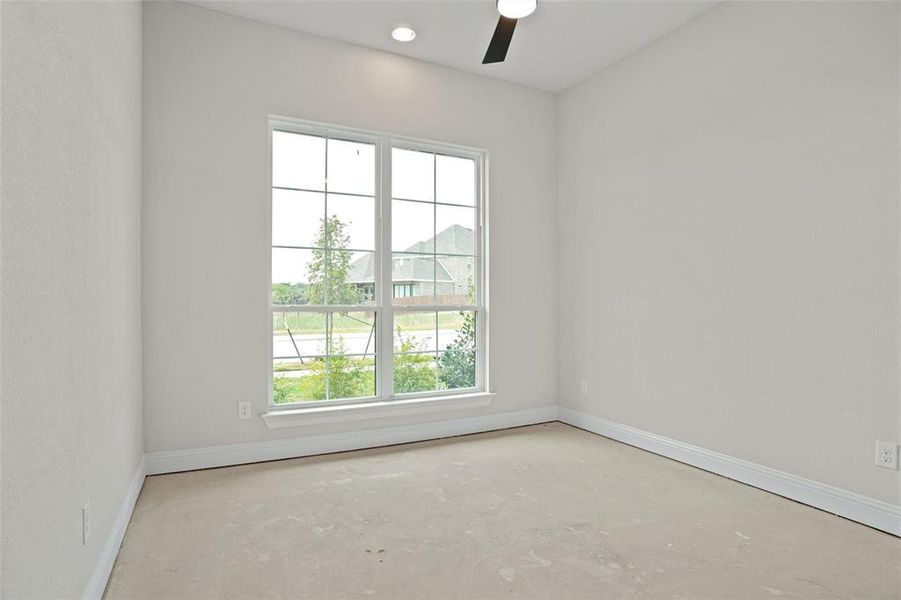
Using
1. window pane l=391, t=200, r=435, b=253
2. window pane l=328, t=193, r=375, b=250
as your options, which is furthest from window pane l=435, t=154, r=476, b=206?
window pane l=328, t=193, r=375, b=250

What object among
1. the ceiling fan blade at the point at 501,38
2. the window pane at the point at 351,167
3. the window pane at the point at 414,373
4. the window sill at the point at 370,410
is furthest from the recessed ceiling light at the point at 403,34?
the window sill at the point at 370,410

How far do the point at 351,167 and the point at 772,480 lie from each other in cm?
335

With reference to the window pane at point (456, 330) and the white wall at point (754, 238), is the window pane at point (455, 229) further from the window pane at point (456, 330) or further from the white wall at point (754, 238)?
the white wall at point (754, 238)

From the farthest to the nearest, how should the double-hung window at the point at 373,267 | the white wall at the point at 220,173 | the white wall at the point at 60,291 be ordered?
the double-hung window at the point at 373,267 → the white wall at the point at 220,173 → the white wall at the point at 60,291

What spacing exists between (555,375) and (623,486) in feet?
5.46

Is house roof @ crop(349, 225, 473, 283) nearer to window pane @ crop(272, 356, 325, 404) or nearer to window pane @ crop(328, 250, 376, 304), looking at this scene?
window pane @ crop(328, 250, 376, 304)

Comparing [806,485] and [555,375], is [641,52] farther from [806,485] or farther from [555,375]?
[806,485]

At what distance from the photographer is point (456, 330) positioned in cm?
422

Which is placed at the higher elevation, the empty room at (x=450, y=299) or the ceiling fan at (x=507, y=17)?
the ceiling fan at (x=507, y=17)

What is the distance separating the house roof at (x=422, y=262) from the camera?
381 cm

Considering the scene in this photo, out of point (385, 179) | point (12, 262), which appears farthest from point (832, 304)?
point (12, 262)

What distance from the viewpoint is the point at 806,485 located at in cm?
272

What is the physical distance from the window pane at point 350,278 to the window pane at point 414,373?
21.4 inches

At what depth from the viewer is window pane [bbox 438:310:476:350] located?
4148 millimetres
